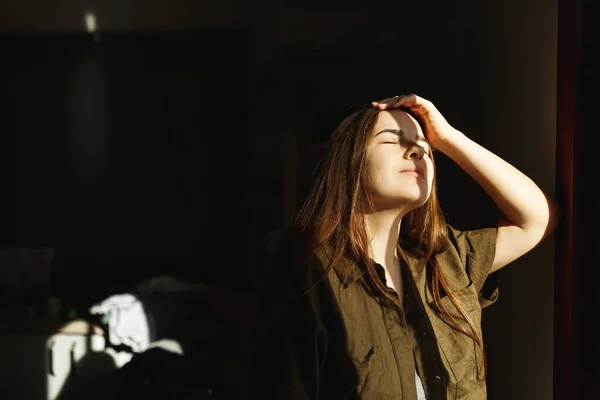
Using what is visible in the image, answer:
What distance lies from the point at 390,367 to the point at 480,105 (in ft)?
3.84

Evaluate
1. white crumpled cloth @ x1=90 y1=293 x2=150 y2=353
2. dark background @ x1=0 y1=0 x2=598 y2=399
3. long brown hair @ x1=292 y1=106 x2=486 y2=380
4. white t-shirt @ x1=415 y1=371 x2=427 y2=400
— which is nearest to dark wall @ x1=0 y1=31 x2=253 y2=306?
dark background @ x1=0 y1=0 x2=598 y2=399

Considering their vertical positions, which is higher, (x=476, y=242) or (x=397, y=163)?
(x=397, y=163)

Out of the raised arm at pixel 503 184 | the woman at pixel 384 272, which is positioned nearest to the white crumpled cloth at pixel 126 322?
the woman at pixel 384 272

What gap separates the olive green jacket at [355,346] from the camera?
1203mm

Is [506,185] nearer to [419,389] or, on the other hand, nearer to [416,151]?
[416,151]

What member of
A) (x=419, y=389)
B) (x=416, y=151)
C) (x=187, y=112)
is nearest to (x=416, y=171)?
(x=416, y=151)

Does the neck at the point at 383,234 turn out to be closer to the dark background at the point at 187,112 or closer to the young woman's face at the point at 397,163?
the young woman's face at the point at 397,163

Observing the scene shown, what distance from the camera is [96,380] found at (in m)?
2.46

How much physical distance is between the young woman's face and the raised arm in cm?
6

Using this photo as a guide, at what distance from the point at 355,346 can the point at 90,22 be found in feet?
5.97

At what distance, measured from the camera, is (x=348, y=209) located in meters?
1.30

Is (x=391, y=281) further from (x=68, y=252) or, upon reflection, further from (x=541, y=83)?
(x=68, y=252)

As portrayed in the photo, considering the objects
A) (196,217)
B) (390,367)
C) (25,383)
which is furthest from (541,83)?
(25,383)

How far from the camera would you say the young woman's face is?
126 cm
